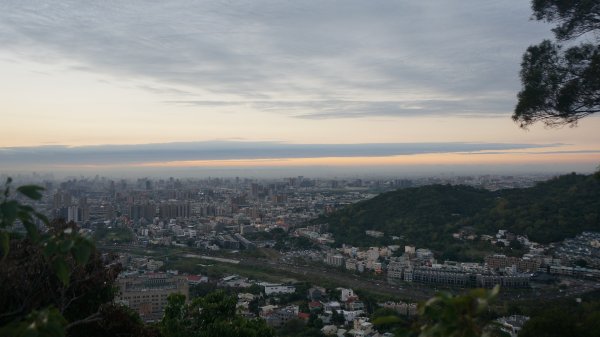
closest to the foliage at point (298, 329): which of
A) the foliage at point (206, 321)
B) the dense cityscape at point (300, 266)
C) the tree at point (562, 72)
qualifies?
the dense cityscape at point (300, 266)

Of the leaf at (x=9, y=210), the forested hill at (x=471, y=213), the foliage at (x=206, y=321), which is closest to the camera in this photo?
the leaf at (x=9, y=210)

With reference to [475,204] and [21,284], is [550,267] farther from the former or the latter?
[21,284]

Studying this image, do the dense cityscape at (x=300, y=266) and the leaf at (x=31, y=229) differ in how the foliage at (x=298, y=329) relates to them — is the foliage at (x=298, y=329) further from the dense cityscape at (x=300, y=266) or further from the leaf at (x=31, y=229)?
the leaf at (x=31, y=229)

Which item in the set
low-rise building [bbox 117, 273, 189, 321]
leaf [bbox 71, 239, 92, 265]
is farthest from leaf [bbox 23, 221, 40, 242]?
low-rise building [bbox 117, 273, 189, 321]

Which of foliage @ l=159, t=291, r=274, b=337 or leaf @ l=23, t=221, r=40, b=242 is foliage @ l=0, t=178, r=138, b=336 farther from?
foliage @ l=159, t=291, r=274, b=337

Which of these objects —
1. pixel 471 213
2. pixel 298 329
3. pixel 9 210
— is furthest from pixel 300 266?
pixel 9 210

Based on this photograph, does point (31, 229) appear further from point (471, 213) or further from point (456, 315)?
point (471, 213)
